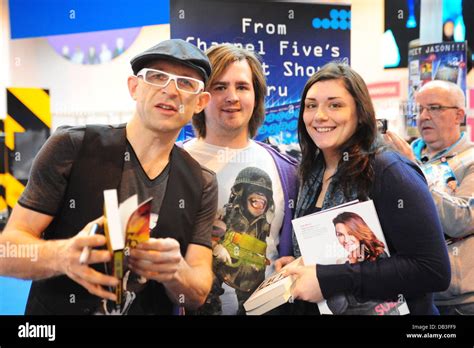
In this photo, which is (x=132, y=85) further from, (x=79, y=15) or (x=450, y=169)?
(x=450, y=169)

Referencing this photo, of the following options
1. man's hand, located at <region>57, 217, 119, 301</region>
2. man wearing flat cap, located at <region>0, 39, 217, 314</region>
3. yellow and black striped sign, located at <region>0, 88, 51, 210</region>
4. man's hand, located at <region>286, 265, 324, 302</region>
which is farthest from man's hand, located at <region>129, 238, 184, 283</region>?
yellow and black striped sign, located at <region>0, 88, 51, 210</region>

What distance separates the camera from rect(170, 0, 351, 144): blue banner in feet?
9.53

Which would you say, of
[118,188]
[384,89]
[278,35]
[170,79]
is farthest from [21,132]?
[384,89]

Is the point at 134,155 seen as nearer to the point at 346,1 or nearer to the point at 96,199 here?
the point at 96,199

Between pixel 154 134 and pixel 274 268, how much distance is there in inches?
34.2

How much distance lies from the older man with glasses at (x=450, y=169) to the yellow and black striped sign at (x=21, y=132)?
5.52 feet

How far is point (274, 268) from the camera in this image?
285cm

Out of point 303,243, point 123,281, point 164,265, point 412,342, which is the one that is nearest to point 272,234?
point 303,243

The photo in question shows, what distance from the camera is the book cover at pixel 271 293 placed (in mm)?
2775

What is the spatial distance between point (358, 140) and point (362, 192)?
24 centimetres

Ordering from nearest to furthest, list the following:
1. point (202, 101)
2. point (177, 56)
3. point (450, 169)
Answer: point (177, 56)
point (202, 101)
point (450, 169)

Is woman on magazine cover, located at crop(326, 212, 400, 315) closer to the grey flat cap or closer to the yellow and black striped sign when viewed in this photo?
the grey flat cap

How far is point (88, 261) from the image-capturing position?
254 cm

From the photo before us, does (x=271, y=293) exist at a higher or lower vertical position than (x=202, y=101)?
lower
